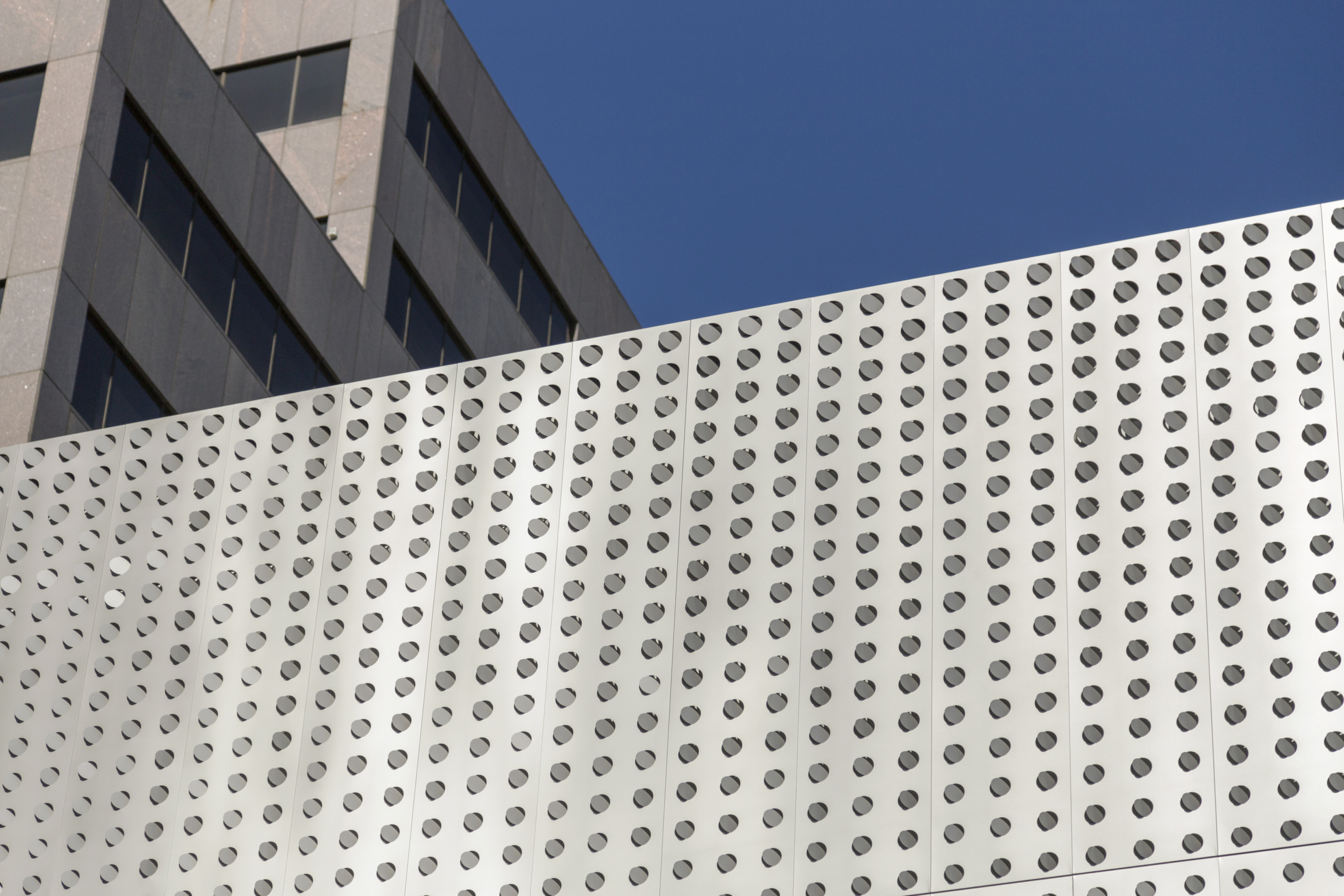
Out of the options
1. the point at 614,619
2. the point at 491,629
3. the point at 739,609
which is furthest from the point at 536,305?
the point at 739,609

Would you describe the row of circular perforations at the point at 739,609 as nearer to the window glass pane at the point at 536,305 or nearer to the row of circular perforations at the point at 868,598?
the row of circular perforations at the point at 868,598

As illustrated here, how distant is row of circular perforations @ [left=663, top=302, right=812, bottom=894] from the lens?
10.6m

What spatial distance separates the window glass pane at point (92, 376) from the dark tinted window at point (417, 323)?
8.45m

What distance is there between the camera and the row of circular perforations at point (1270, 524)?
942 cm

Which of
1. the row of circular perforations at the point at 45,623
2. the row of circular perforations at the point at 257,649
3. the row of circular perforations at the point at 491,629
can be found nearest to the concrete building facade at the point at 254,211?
the row of circular perforations at the point at 45,623

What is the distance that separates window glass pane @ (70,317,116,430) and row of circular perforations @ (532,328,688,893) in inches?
370

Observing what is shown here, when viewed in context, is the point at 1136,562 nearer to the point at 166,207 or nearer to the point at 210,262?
the point at 166,207

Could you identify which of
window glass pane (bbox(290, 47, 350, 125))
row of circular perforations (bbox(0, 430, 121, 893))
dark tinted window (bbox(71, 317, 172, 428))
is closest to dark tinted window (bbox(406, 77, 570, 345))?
window glass pane (bbox(290, 47, 350, 125))

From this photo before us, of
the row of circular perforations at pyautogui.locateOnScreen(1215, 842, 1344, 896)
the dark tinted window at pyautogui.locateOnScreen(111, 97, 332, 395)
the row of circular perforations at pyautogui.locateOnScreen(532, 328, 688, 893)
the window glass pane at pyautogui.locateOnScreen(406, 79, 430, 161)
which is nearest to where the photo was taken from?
the row of circular perforations at pyautogui.locateOnScreen(1215, 842, 1344, 896)

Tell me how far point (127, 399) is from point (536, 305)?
46.8 feet

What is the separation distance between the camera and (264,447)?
13609mm

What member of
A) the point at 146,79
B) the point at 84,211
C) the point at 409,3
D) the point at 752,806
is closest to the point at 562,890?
the point at 752,806

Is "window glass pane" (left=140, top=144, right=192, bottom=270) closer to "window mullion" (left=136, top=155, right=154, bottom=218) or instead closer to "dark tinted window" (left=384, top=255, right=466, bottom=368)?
"window mullion" (left=136, top=155, right=154, bottom=218)

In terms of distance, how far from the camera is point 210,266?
75.6 ft
